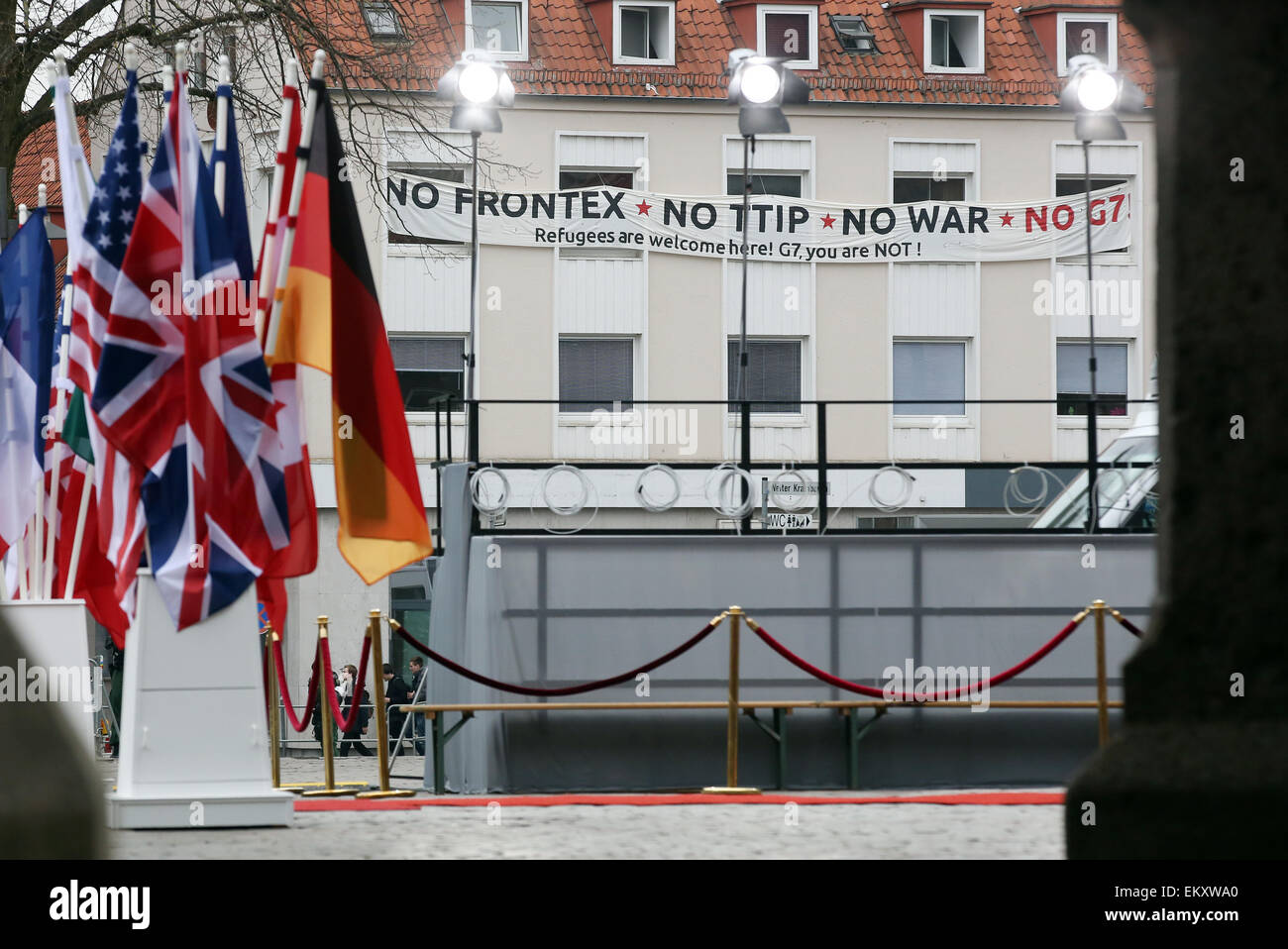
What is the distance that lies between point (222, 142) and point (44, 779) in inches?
352

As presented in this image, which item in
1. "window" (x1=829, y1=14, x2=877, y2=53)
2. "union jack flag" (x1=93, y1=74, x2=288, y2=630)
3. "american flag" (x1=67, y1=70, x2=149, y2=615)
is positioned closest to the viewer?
"union jack flag" (x1=93, y1=74, x2=288, y2=630)

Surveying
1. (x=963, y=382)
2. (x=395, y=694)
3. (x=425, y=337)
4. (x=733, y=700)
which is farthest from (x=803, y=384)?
(x=733, y=700)

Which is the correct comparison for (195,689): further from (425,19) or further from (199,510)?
(425,19)

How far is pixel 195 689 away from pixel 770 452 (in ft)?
86.7

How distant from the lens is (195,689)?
10000mm

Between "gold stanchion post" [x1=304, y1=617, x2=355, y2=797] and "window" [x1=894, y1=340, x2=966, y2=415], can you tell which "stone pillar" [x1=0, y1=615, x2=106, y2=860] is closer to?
"gold stanchion post" [x1=304, y1=617, x2=355, y2=797]

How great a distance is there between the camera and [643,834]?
32.8 ft

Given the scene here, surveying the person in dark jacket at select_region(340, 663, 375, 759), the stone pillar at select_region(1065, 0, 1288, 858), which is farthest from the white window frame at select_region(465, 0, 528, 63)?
the stone pillar at select_region(1065, 0, 1288, 858)

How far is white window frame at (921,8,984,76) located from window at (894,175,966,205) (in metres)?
2.33

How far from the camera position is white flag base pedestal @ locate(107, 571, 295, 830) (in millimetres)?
9828

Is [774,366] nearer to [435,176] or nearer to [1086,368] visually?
[1086,368]

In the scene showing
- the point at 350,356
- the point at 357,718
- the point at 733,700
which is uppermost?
the point at 350,356
